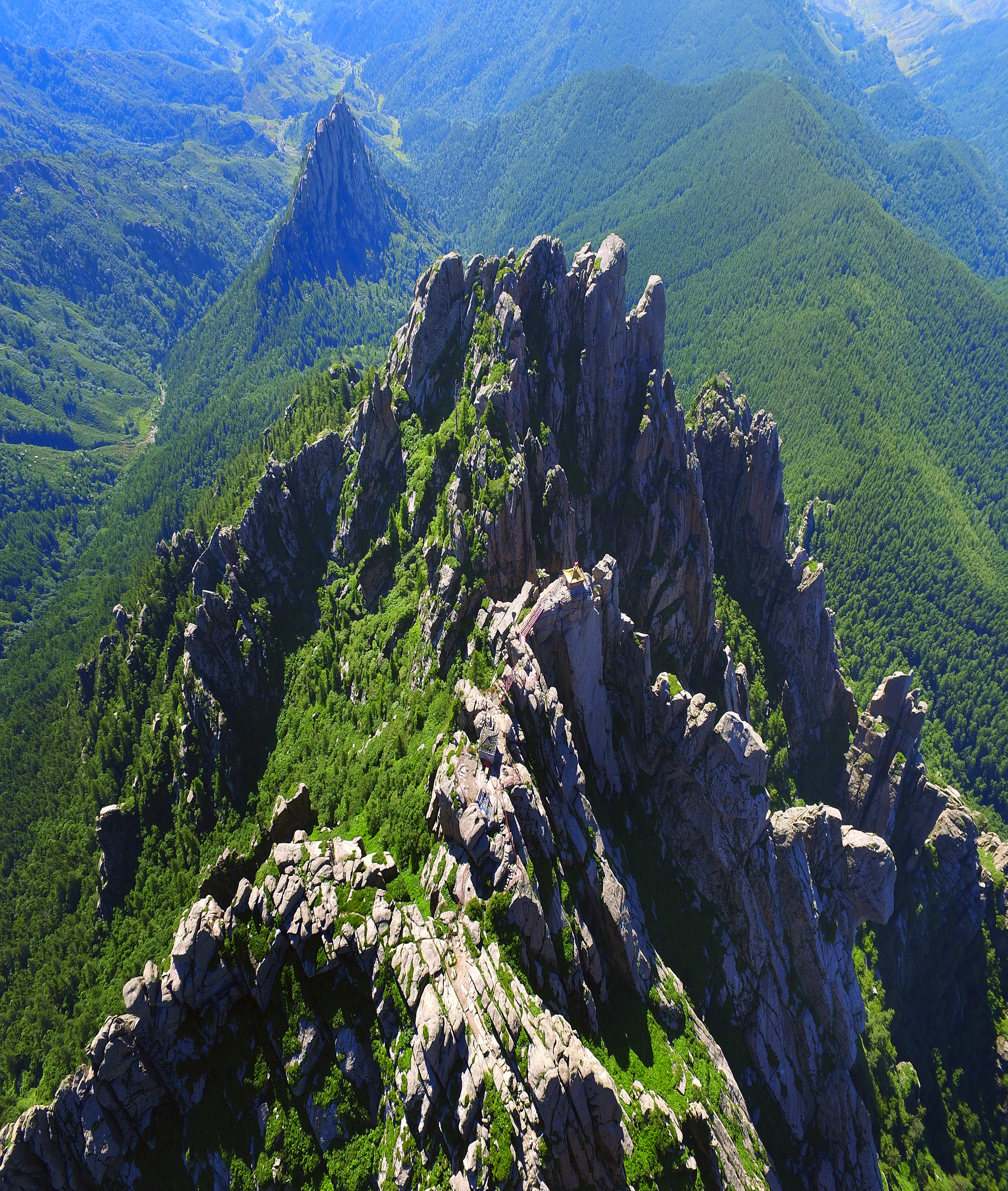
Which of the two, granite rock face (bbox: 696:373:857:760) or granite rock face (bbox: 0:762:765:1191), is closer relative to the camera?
granite rock face (bbox: 0:762:765:1191)

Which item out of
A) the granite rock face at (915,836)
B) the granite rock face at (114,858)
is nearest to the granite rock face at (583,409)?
the granite rock face at (915,836)

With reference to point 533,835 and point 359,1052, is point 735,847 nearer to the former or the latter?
point 533,835

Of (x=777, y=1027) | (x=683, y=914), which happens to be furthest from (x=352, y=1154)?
(x=777, y=1027)

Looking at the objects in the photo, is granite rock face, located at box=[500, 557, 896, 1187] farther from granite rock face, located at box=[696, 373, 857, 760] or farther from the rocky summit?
granite rock face, located at box=[696, 373, 857, 760]

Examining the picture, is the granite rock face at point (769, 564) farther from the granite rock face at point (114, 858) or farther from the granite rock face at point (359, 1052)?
the granite rock face at point (114, 858)

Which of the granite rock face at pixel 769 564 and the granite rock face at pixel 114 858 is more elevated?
the granite rock face at pixel 769 564

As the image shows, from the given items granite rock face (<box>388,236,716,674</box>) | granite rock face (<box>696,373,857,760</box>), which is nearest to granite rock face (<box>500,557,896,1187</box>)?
granite rock face (<box>388,236,716,674</box>)
